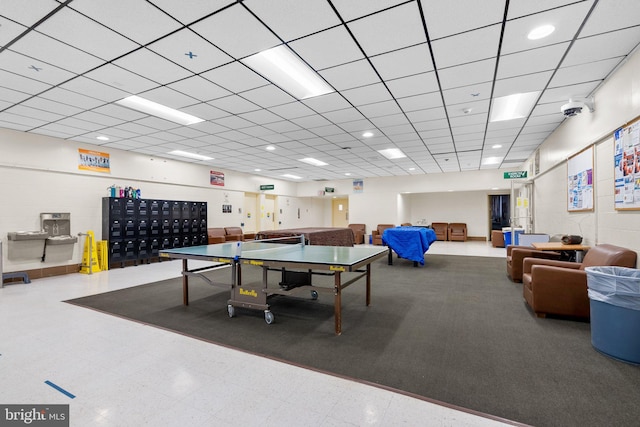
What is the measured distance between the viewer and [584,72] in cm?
381

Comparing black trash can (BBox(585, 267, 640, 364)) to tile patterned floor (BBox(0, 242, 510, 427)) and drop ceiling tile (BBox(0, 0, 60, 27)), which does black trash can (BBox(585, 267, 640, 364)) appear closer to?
Answer: tile patterned floor (BBox(0, 242, 510, 427))

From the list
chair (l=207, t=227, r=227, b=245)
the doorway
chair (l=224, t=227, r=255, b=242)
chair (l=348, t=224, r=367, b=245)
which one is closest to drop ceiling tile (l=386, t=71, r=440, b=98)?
chair (l=207, t=227, r=227, b=245)

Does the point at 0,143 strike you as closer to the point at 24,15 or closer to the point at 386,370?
the point at 24,15

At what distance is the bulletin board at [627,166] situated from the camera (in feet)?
10.4

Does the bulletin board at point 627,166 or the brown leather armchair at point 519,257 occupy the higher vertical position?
the bulletin board at point 627,166

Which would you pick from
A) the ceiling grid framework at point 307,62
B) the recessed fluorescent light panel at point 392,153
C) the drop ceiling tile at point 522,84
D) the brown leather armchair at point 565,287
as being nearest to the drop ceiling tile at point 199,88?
the ceiling grid framework at point 307,62

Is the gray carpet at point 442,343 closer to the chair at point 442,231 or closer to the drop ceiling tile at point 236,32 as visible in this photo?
the drop ceiling tile at point 236,32

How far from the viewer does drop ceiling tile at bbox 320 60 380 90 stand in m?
3.68

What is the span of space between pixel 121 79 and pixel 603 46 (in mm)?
5786

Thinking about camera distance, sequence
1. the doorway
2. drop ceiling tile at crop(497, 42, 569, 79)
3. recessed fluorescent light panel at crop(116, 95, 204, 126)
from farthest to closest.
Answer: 1. the doorway
2. recessed fluorescent light panel at crop(116, 95, 204, 126)
3. drop ceiling tile at crop(497, 42, 569, 79)

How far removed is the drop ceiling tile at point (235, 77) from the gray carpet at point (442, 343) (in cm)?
316

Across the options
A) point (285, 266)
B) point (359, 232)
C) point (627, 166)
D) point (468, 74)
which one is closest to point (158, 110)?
point (285, 266)

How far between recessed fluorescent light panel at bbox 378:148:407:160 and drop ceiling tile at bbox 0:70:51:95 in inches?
281

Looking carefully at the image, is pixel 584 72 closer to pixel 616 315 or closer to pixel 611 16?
pixel 611 16
